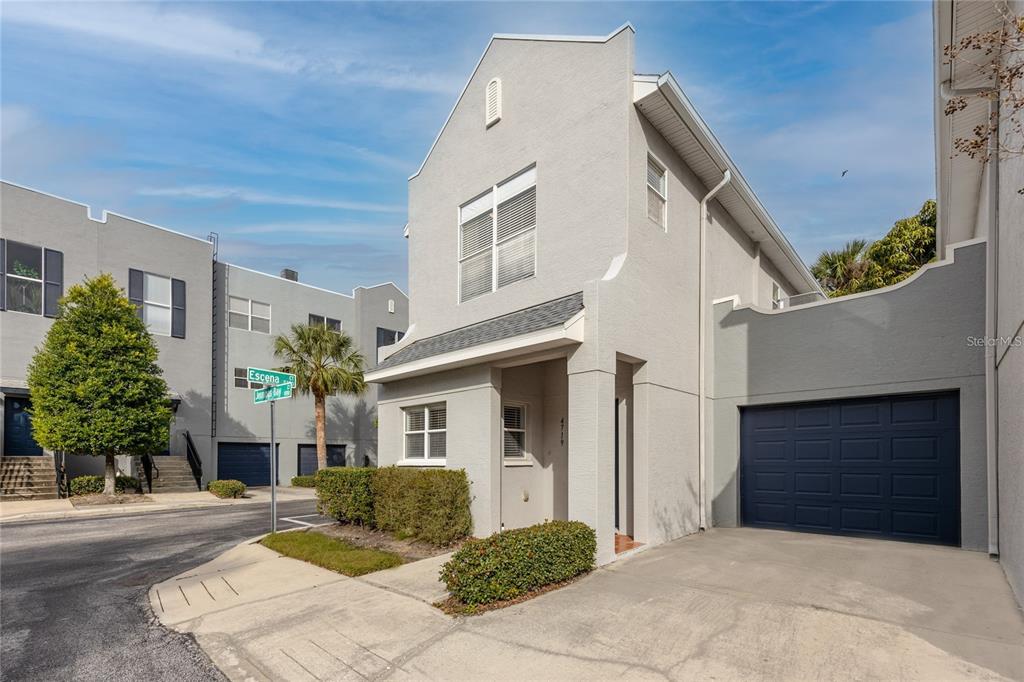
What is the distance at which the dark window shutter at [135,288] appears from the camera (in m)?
22.7

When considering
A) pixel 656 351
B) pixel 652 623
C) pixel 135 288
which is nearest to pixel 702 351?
pixel 656 351

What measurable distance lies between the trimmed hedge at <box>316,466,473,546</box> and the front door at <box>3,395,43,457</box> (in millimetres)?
16376

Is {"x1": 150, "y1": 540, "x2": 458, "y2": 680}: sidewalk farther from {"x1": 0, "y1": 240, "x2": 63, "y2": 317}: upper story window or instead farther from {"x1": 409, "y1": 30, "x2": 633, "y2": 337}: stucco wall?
{"x1": 0, "y1": 240, "x2": 63, "y2": 317}: upper story window

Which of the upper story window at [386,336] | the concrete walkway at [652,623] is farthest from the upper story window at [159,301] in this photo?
the concrete walkway at [652,623]

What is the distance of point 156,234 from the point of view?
77.7ft

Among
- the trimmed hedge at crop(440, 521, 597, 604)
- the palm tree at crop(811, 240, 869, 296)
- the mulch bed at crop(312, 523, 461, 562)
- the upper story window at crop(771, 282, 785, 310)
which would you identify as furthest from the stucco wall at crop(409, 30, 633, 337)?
the palm tree at crop(811, 240, 869, 296)

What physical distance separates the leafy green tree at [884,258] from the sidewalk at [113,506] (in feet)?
72.5

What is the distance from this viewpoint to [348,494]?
37.0 feet

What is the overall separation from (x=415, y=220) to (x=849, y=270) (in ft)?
57.7

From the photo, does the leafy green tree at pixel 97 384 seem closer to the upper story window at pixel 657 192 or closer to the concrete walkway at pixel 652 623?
the concrete walkway at pixel 652 623

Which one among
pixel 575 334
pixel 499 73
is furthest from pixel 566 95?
pixel 575 334

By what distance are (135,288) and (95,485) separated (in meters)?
7.83

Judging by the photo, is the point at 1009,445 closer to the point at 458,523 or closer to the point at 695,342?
the point at 695,342

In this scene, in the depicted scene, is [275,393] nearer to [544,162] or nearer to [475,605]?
[475,605]
